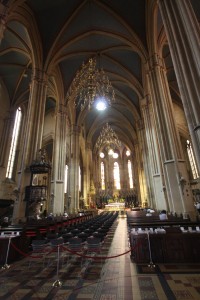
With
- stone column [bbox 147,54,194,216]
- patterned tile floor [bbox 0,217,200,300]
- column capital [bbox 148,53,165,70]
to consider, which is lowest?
patterned tile floor [bbox 0,217,200,300]

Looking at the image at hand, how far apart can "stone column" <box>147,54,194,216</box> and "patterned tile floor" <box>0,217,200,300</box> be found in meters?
5.52

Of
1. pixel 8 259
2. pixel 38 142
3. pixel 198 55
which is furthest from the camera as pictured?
pixel 38 142

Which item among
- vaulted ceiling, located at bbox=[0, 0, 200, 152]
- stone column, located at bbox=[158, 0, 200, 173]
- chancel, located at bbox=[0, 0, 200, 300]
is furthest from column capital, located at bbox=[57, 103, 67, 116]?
stone column, located at bbox=[158, 0, 200, 173]

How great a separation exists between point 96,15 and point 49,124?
52.2 ft

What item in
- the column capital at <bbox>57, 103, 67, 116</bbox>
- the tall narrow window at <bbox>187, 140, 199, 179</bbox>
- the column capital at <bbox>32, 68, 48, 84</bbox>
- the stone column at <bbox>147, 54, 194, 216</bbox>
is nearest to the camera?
the stone column at <bbox>147, 54, 194, 216</bbox>

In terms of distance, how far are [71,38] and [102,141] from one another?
13488 millimetres

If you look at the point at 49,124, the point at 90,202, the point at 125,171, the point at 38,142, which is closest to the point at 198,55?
the point at 38,142

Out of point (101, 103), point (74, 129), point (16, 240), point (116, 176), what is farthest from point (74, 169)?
point (116, 176)

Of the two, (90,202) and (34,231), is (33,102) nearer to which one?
(34,231)

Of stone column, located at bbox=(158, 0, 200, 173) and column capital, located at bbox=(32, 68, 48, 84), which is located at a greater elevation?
column capital, located at bbox=(32, 68, 48, 84)

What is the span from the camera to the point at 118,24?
1487cm

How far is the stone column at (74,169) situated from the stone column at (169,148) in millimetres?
13098

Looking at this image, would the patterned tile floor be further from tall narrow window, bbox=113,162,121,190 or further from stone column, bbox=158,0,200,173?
tall narrow window, bbox=113,162,121,190

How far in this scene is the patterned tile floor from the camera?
3.30m
